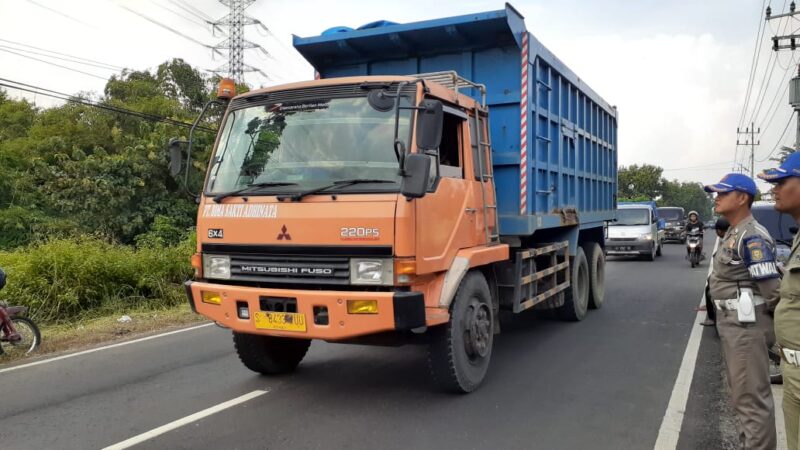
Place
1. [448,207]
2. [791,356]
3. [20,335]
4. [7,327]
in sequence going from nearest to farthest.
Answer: [791,356] < [448,207] < [7,327] < [20,335]

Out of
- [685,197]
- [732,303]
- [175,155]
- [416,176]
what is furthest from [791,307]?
[685,197]

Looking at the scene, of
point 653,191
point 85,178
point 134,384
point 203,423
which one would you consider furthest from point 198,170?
point 653,191

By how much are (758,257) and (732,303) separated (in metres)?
0.31

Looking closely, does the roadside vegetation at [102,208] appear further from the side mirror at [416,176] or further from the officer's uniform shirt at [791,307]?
the officer's uniform shirt at [791,307]

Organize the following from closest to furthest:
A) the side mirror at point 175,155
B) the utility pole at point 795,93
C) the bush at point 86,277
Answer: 1. the side mirror at point 175,155
2. the bush at point 86,277
3. the utility pole at point 795,93

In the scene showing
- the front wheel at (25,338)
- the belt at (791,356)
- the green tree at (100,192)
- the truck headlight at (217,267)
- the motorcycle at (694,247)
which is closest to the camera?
the belt at (791,356)

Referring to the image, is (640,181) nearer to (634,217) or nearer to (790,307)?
(634,217)

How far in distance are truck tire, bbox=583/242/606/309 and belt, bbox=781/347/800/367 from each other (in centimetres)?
666

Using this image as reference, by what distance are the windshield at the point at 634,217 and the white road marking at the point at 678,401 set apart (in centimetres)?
1204

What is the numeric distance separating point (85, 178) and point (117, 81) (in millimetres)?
14284

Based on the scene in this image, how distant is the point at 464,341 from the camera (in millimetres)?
4906

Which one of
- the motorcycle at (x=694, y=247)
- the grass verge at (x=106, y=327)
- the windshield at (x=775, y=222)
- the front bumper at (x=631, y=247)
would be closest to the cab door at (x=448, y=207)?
the windshield at (x=775, y=222)

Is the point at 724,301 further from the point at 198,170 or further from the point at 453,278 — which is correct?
the point at 198,170

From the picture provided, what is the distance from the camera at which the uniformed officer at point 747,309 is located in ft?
11.1
